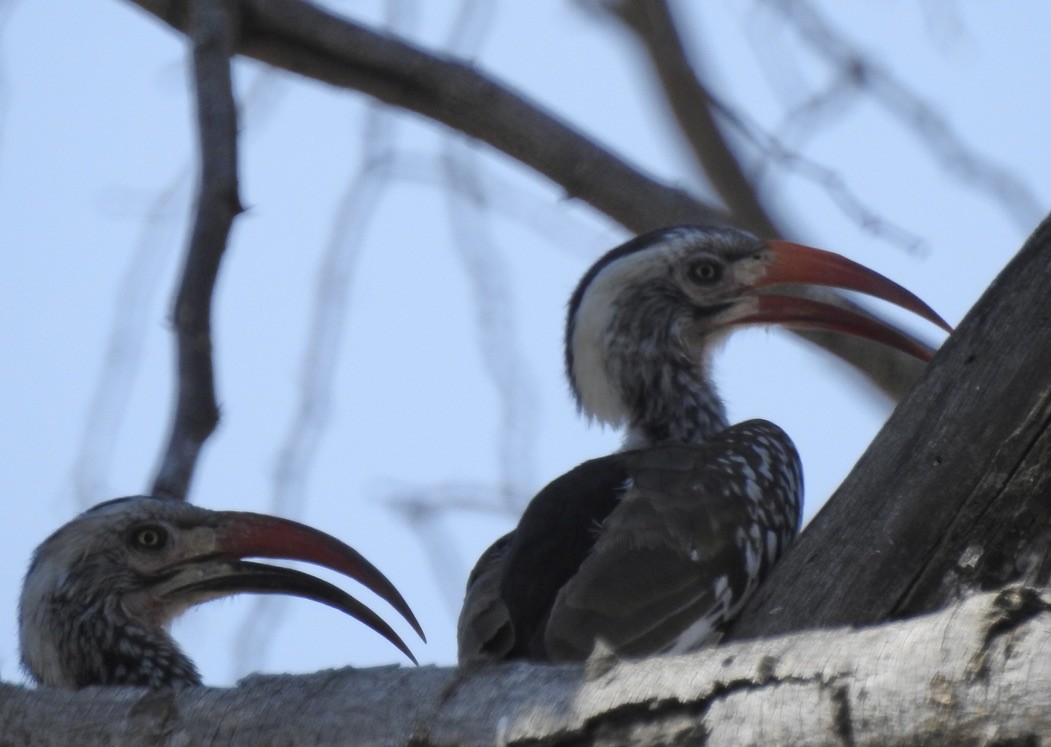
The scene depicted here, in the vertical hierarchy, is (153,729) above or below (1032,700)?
above

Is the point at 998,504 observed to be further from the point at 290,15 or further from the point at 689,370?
the point at 290,15

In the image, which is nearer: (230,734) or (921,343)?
(230,734)

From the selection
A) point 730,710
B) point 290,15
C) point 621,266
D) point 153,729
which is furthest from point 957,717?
point 290,15

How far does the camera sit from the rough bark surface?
5.90 ft

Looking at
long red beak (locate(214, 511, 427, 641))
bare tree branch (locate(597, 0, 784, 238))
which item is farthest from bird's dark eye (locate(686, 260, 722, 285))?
long red beak (locate(214, 511, 427, 641))

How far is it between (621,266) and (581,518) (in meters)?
1.34

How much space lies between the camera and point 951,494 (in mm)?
2803

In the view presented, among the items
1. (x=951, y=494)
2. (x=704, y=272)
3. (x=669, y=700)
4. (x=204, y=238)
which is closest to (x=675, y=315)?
(x=704, y=272)

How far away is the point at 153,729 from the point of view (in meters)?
2.71

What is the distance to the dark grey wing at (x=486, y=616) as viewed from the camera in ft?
11.4

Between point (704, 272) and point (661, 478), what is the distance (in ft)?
4.39

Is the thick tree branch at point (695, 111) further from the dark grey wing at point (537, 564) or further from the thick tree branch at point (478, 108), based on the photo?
the dark grey wing at point (537, 564)

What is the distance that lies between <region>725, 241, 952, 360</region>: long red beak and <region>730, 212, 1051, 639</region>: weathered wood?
1529 millimetres

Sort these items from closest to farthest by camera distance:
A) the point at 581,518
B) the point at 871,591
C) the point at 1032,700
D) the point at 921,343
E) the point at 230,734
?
the point at 1032,700 < the point at 230,734 < the point at 871,591 < the point at 581,518 < the point at 921,343
